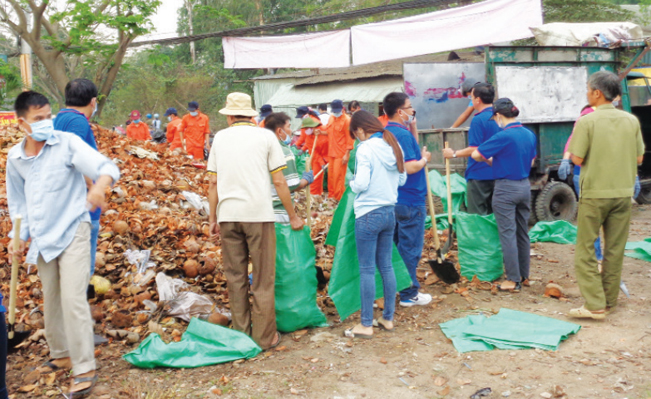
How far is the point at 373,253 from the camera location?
4.62m

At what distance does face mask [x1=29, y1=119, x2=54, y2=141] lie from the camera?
142 inches

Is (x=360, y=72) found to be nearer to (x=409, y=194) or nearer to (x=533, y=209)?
(x=533, y=209)

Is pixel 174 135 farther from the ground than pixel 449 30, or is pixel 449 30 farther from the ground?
pixel 449 30

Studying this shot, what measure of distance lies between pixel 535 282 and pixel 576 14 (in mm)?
16871

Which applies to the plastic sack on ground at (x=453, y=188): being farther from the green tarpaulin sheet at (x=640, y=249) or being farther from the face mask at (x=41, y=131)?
the face mask at (x=41, y=131)

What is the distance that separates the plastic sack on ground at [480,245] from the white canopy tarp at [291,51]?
25.9 ft

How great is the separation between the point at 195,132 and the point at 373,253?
8.85 m

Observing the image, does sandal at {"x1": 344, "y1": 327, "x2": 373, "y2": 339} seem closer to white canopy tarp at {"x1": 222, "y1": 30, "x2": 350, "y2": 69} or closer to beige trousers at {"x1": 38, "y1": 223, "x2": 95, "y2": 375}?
beige trousers at {"x1": 38, "y1": 223, "x2": 95, "y2": 375}

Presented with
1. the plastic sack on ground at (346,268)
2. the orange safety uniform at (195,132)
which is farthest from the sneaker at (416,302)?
the orange safety uniform at (195,132)

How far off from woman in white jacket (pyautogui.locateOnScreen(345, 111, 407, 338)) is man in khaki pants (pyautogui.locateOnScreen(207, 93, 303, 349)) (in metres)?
0.54

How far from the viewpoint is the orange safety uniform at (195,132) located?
12.7 m

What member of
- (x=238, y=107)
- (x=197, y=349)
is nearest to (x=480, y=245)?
(x=238, y=107)

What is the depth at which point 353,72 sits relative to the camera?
20391mm

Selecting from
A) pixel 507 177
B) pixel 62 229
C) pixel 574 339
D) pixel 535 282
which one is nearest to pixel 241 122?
pixel 62 229
